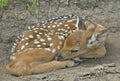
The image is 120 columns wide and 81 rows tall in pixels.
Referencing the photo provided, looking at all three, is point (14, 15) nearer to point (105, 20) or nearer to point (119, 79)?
point (105, 20)

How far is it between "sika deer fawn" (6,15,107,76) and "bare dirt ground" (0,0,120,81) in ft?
0.53

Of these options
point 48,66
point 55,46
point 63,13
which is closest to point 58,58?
point 55,46

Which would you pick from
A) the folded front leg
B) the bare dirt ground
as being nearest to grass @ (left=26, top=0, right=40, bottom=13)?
the bare dirt ground

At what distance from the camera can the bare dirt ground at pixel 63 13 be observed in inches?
271

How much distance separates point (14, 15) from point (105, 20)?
1.82 metres

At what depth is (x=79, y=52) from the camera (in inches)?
295

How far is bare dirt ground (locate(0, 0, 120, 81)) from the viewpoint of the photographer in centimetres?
689

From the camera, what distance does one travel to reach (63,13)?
9.03 meters

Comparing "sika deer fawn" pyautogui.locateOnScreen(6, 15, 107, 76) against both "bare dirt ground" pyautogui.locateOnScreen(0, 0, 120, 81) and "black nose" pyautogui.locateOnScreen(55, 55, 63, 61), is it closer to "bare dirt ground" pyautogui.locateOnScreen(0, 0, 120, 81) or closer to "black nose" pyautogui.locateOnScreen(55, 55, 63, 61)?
"black nose" pyautogui.locateOnScreen(55, 55, 63, 61)

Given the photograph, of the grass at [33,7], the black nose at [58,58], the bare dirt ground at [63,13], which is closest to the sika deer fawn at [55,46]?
the black nose at [58,58]

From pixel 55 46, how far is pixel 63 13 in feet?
5.85

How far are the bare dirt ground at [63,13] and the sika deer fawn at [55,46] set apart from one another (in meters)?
0.16

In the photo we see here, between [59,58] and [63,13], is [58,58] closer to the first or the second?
[59,58]

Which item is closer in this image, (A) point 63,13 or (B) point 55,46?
(B) point 55,46
